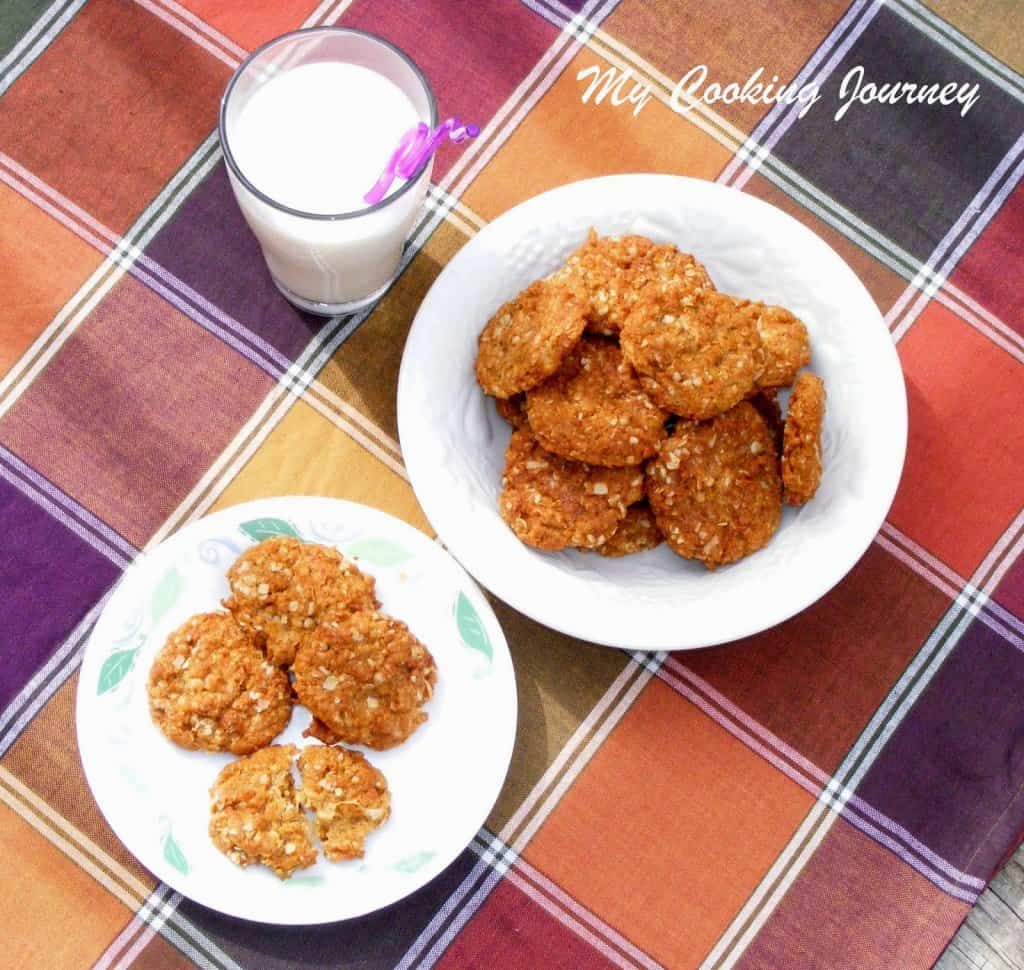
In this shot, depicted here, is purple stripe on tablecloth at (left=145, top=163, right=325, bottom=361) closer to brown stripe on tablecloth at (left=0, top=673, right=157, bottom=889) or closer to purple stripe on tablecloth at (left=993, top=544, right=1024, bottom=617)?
brown stripe on tablecloth at (left=0, top=673, right=157, bottom=889)

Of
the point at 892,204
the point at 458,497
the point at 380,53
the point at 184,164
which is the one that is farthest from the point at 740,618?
the point at 184,164

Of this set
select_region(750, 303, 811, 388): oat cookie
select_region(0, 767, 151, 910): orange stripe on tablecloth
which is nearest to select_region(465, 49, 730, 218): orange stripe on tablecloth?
select_region(750, 303, 811, 388): oat cookie

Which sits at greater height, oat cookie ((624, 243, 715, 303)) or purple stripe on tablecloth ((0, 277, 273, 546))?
oat cookie ((624, 243, 715, 303))

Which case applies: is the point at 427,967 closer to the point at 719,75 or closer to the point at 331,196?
the point at 331,196

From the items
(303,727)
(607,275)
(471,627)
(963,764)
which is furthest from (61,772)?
(963,764)

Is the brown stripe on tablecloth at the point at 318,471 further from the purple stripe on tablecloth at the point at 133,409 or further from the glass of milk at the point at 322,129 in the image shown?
the glass of milk at the point at 322,129

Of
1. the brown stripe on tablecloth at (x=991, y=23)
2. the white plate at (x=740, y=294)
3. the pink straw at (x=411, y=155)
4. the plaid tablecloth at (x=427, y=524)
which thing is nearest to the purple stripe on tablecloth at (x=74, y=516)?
the plaid tablecloth at (x=427, y=524)
